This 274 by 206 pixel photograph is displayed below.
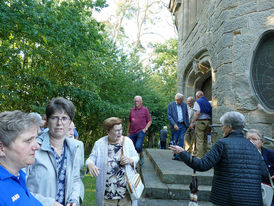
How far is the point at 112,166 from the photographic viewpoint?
3172 mm

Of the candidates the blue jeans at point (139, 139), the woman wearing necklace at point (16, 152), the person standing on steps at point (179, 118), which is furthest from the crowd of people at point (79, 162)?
the person standing on steps at point (179, 118)

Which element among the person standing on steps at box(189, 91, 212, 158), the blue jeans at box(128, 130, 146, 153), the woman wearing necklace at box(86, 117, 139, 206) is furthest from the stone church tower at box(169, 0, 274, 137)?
the woman wearing necklace at box(86, 117, 139, 206)

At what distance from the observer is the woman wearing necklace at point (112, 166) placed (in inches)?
122

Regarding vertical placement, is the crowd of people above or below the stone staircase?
above

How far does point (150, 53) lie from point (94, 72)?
775 inches

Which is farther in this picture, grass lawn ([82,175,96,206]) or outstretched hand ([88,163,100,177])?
grass lawn ([82,175,96,206])

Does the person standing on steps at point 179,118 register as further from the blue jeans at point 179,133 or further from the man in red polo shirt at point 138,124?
the man in red polo shirt at point 138,124

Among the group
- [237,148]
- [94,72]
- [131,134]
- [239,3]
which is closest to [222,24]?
[239,3]

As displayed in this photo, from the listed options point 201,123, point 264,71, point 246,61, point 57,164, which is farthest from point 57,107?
point 201,123

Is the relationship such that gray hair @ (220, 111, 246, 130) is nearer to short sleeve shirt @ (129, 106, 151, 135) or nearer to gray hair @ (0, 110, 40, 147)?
gray hair @ (0, 110, 40, 147)

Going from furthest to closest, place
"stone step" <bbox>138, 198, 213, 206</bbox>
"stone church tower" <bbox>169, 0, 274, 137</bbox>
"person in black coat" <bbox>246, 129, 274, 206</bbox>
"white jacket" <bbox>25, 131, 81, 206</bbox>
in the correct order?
"stone church tower" <bbox>169, 0, 274, 137</bbox>
"stone step" <bbox>138, 198, 213, 206</bbox>
"person in black coat" <bbox>246, 129, 274, 206</bbox>
"white jacket" <bbox>25, 131, 81, 206</bbox>

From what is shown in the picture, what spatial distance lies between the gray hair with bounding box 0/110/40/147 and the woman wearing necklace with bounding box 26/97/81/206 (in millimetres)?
666

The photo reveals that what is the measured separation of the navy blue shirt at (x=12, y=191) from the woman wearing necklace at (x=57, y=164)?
21.7 inches

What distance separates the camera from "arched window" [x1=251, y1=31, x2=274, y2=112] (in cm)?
544
